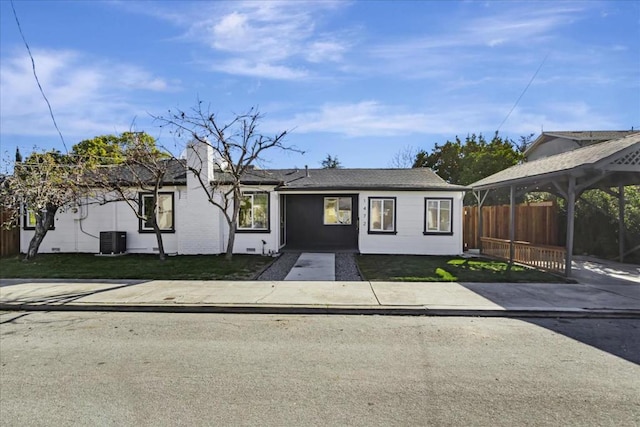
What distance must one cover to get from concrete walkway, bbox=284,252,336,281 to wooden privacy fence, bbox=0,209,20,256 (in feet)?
37.7

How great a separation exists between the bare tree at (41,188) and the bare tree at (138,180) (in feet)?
2.55

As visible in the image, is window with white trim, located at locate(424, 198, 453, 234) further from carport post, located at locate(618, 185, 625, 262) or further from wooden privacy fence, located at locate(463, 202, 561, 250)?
carport post, located at locate(618, 185, 625, 262)

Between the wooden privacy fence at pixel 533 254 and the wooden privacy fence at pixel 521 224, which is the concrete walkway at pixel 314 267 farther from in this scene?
the wooden privacy fence at pixel 521 224

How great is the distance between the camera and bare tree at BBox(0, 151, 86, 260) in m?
12.9

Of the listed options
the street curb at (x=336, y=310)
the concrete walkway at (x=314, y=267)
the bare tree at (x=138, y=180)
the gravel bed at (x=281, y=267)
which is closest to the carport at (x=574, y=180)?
the street curb at (x=336, y=310)

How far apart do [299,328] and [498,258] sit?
10.7 meters

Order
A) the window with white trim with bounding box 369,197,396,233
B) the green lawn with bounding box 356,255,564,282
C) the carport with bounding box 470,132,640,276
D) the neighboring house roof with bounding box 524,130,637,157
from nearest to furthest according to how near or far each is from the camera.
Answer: the carport with bounding box 470,132,640,276 → the green lawn with bounding box 356,255,564,282 → the window with white trim with bounding box 369,197,396,233 → the neighboring house roof with bounding box 524,130,637,157

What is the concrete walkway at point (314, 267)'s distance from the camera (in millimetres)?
10626

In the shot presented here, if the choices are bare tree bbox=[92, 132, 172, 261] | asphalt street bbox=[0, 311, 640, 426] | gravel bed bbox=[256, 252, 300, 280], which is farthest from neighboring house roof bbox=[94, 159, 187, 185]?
asphalt street bbox=[0, 311, 640, 426]

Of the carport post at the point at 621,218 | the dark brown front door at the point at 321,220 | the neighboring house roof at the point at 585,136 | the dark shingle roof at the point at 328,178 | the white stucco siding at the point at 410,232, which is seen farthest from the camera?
the neighboring house roof at the point at 585,136

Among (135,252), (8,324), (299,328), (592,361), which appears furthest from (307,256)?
(592,361)

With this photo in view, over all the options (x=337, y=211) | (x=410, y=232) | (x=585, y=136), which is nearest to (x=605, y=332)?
(x=410, y=232)

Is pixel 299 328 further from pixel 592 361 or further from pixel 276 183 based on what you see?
pixel 276 183

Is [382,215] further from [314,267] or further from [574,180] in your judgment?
[574,180]
